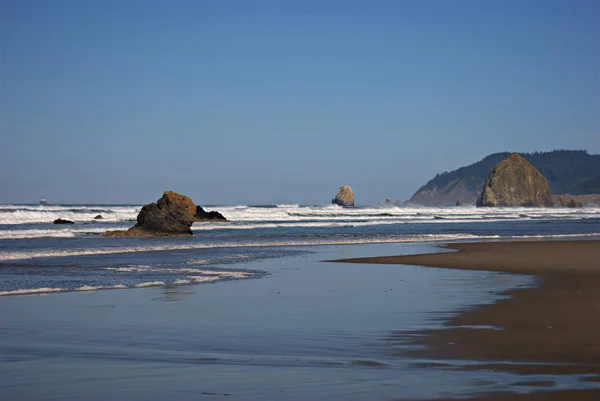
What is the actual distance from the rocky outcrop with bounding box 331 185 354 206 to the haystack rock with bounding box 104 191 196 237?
125 metres

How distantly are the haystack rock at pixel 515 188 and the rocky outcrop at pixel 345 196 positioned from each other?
40.7 meters

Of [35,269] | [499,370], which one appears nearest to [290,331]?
[499,370]

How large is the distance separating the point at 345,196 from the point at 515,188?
5346cm

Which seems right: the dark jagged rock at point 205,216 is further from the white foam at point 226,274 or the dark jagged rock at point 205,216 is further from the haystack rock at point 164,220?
the white foam at point 226,274

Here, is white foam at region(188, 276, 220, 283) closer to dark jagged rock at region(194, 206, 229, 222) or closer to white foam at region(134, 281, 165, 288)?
white foam at region(134, 281, 165, 288)

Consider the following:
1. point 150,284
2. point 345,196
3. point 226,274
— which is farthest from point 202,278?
point 345,196

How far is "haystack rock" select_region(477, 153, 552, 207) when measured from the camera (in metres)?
181

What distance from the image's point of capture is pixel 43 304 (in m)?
11.2

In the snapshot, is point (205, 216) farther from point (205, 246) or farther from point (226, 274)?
point (226, 274)

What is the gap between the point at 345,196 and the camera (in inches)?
6319

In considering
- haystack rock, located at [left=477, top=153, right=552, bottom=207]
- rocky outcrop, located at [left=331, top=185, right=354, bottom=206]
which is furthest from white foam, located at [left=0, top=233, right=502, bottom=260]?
haystack rock, located at [left=477, top=153, right=552, bottom=207]

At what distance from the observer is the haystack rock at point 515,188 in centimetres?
18088

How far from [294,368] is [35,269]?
12721mm

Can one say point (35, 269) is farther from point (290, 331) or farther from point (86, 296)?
point (290, 331)
